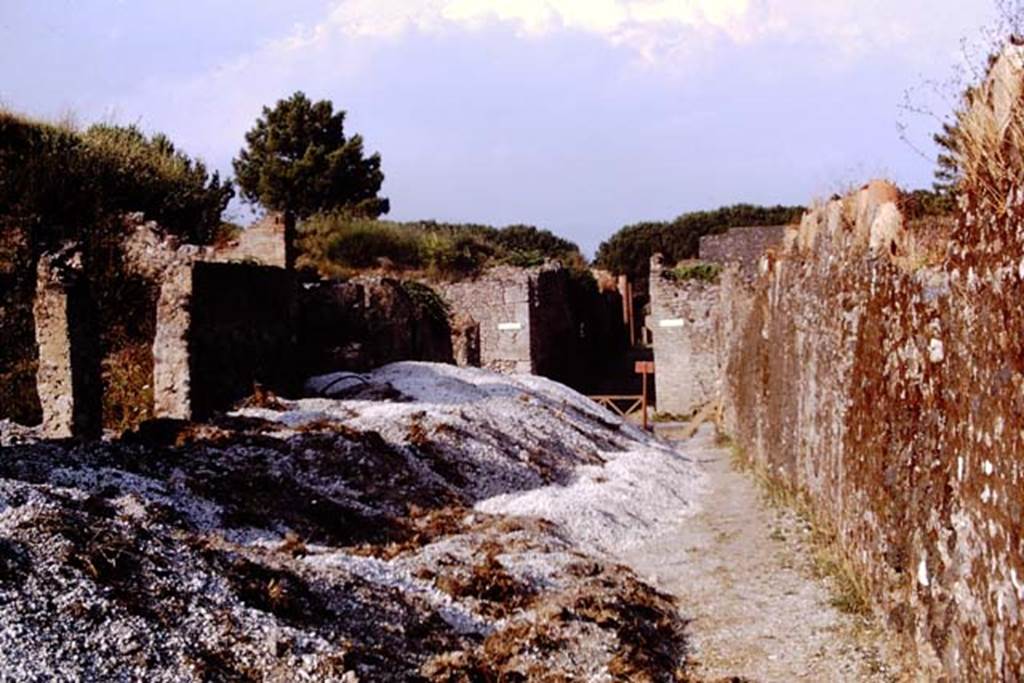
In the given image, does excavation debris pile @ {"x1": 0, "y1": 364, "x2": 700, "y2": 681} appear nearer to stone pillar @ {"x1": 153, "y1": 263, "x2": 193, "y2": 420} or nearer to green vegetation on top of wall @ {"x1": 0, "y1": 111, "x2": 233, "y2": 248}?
stone pillar @ {"x1": 153, "y1": 263, "x2": 193, "y2": 420}

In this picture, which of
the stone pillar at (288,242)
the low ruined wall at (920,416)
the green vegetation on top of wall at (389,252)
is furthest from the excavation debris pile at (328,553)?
the green vegetation on top of wall at (389,252)

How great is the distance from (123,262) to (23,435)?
4.87 m

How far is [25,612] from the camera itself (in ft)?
17.8

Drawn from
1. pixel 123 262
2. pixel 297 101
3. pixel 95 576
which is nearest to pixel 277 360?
pixel 123 262

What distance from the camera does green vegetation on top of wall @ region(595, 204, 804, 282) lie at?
50.9m

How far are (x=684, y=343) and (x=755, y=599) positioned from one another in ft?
60.0

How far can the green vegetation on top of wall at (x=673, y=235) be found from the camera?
50.9 m

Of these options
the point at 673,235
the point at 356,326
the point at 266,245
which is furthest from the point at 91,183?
the point at 673,235

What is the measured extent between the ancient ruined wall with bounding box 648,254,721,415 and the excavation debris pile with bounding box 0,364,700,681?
12531 millimetres

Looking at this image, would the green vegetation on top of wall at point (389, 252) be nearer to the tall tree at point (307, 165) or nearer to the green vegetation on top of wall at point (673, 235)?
the tall tree at point (307, 165)

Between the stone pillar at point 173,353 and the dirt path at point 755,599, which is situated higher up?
the stone pillar at point 173,353

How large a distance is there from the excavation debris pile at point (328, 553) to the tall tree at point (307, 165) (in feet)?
101

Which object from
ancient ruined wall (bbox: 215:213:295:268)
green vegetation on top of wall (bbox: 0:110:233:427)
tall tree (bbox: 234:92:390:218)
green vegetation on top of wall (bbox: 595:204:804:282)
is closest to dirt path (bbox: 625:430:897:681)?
green vegetation on top of wall (bbox: 0:110:233:427)

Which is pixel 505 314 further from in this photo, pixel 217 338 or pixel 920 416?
pixel 920 416
